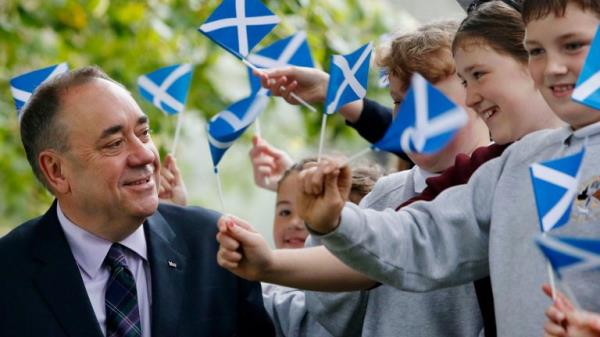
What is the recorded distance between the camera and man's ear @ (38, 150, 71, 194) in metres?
3.78

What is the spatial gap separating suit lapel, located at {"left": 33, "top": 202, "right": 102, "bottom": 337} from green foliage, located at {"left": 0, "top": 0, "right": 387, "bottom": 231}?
349 cm

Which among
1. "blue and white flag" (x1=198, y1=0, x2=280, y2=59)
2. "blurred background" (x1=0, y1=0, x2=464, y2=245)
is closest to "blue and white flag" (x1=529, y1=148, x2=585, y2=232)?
"blue and white flag" (x1=198, y1=0, x2=280, y2=59)

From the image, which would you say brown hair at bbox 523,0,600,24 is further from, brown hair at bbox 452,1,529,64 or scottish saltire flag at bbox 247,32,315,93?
scottish saltire flag at bbox 247,32,315,93

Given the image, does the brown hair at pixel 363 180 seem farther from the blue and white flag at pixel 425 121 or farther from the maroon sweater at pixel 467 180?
the blue and white flag at pixel 425 121

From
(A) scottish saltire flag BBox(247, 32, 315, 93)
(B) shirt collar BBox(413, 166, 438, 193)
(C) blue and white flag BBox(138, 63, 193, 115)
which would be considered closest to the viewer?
(B) shirt collar BBox(413, 166, 438, 193)

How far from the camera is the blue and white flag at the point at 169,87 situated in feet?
14.2

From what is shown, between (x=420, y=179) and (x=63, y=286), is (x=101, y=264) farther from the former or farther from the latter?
(x=420, y=179)

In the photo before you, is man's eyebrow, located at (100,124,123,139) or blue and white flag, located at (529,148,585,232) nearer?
blue and white flag, located at (529,148,585,232)

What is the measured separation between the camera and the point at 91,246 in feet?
12.0

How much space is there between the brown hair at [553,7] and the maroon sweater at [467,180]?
0.41 metres

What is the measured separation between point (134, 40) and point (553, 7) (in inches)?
206

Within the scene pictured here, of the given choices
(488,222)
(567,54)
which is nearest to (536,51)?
(567,54)

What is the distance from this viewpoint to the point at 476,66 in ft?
10.2

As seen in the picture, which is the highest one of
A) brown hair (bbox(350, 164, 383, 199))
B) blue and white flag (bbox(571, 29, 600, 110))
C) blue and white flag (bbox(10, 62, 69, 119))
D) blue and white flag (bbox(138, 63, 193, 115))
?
blue and white flag (bbox(571, 29, 600, 110))
